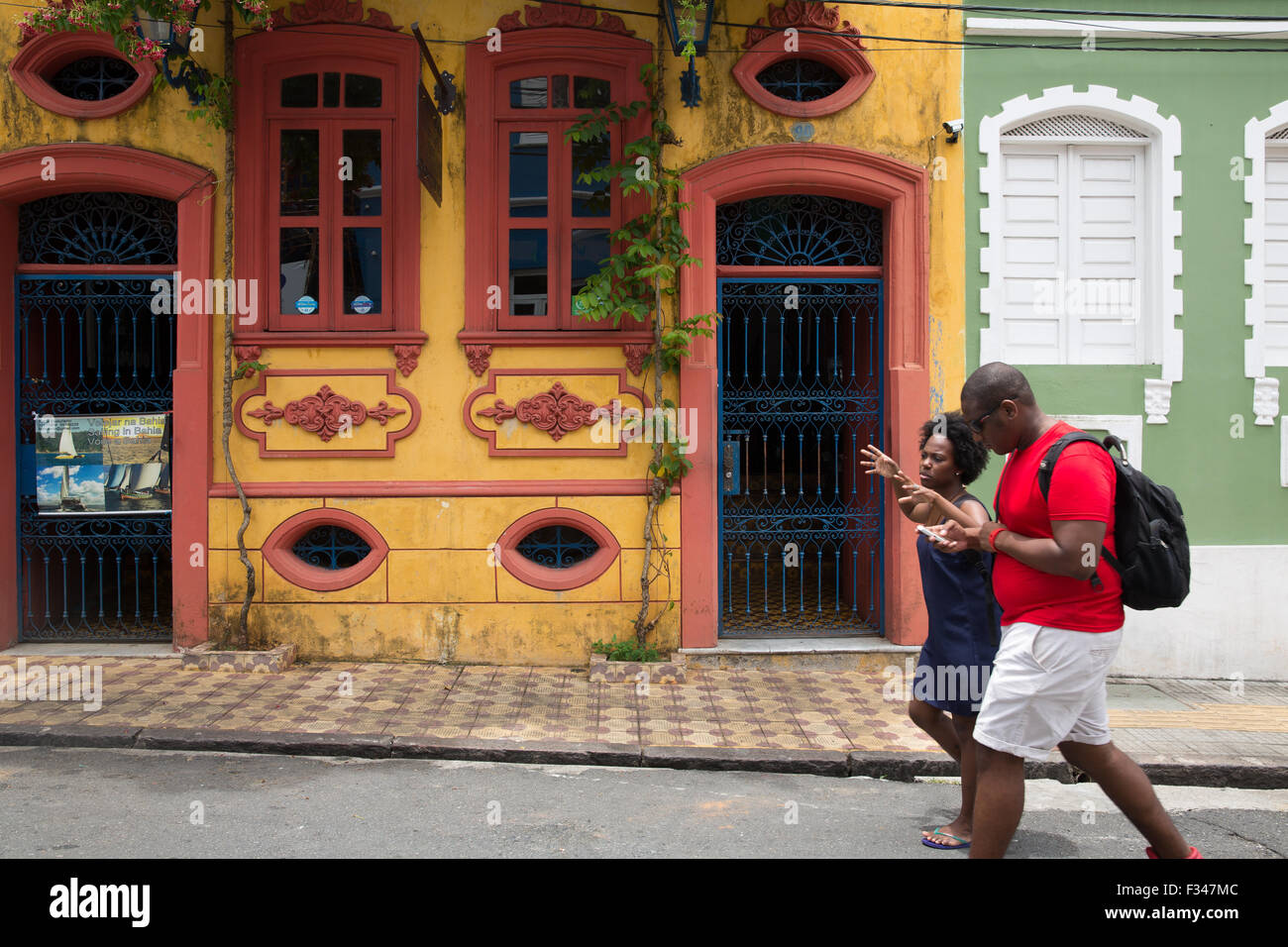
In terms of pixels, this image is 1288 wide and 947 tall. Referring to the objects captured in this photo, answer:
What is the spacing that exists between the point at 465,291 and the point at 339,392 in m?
1.25

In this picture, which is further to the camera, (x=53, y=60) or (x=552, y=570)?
(x=552, y=570)

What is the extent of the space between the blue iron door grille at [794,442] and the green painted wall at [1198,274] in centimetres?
85

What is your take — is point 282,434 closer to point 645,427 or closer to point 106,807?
point 645,427

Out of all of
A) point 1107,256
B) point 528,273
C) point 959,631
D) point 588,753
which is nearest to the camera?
point 959,631

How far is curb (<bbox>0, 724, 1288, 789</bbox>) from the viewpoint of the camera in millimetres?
5910

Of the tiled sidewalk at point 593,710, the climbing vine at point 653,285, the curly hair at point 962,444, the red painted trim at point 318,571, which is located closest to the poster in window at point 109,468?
the red painted trim at point 318,571

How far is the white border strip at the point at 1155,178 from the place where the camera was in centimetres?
838

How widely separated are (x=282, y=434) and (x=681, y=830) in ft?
16.1

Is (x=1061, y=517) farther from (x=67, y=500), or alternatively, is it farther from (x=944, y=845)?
(x=67, y=500)

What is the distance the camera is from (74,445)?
27.7 ft

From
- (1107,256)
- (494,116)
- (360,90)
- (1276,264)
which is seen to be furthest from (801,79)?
(1276,264)

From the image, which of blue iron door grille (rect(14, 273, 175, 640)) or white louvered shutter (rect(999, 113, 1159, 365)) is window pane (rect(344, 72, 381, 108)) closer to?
blue iron door grille (rect(14, 273, 175, 640))

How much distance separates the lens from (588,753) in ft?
19.6

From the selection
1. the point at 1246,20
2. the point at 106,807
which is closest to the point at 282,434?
the point at 106,807
